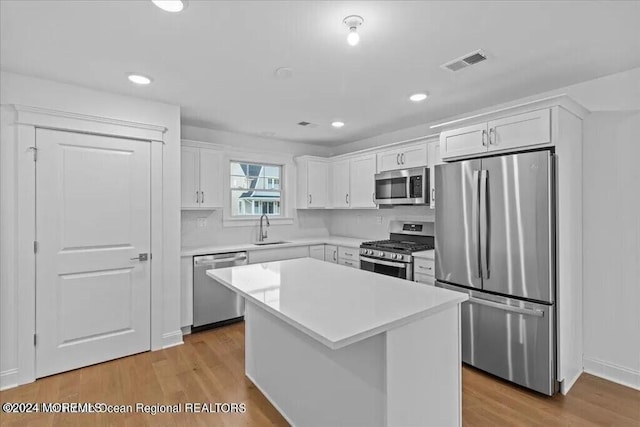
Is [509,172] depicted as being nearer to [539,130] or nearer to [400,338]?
[539,130]

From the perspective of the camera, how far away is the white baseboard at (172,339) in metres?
3.28

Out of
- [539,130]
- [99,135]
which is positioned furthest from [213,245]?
[539,130]

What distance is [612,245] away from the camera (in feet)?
8.56

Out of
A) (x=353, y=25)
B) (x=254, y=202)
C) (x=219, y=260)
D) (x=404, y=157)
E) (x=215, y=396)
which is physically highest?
(x=353, y=25)

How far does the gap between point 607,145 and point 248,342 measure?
3370 millimetres

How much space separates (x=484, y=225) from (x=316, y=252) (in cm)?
252

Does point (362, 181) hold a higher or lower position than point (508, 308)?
higher

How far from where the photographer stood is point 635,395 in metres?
2.40

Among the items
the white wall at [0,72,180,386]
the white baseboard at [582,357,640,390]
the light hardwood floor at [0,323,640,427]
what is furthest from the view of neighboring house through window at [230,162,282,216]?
the white baseboard at [582,357,640,390]

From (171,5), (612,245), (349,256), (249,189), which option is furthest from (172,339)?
(612,245)

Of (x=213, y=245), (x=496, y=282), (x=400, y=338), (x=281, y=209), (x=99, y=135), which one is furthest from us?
(x=281, y=209)

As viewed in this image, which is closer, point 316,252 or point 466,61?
point 466,61

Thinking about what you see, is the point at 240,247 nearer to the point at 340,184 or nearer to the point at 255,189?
the point at 255,189

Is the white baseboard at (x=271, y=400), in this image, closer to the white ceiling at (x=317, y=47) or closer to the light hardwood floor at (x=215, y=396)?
the light hardwood floor at (x=215, y=396)
